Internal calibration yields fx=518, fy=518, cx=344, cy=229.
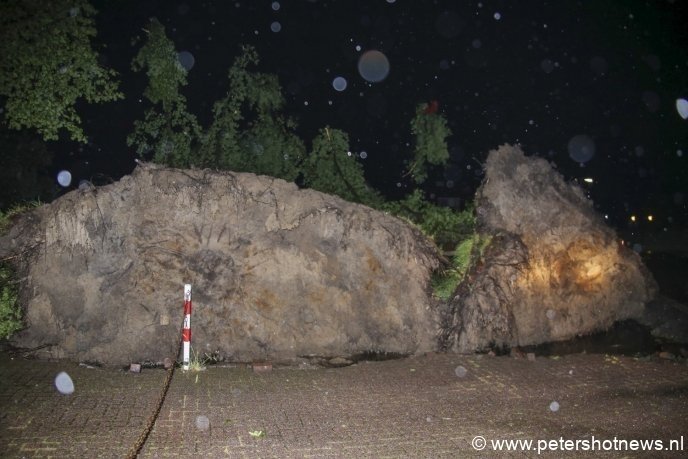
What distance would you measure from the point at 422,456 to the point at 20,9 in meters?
9.02

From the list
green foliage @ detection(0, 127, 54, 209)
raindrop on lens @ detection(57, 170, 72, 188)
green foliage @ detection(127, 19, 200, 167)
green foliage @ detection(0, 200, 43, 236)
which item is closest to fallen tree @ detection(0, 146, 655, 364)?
green foliage @ detection(0, 200, 43, 236)

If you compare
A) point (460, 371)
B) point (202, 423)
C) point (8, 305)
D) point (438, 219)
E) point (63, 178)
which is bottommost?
point (460, 371)

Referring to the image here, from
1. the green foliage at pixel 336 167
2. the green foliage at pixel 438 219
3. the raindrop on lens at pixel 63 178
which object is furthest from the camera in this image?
the raindrop on lens at pixel 63 178

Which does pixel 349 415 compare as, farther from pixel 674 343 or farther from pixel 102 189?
pixel 674 343

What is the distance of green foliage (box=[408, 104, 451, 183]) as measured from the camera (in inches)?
675

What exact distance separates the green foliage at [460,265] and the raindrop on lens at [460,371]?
1841mm

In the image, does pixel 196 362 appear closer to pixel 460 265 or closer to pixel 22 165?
pixel 460 265

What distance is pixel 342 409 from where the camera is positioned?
639 cm

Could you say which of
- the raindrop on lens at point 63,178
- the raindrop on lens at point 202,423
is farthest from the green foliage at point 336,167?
the raindrop on lens at point 63,178

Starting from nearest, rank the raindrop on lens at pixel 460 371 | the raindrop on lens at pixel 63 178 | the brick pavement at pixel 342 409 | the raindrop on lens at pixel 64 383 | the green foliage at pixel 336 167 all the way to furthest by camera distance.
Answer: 1. the brick pavement at pixel 342 409
2. the raindrop on lens at pixel 64 383
3. the raindrop on lens at pixel 460 371
4. the green foliage at pixel 336 167
5. the raindrop on lens at pixel 63 178

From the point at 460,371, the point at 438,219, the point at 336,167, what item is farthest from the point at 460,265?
the point at 336,167

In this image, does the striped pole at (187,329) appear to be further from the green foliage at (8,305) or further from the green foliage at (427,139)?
the green foliage at (427,139)

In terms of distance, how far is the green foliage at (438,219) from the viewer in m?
13.7

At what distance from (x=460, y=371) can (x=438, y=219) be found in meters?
6.94
